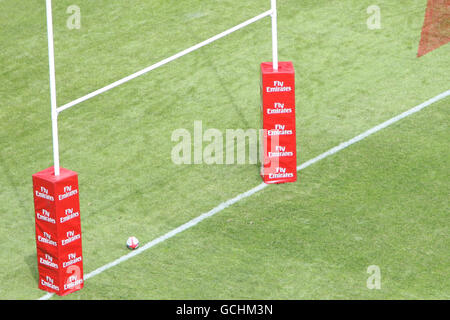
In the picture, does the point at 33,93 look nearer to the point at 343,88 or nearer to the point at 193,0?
the point at 193,0

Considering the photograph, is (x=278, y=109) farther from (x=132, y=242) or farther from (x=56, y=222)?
(x=56, y=222)

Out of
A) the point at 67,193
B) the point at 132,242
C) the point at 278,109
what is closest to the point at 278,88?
the point at 278,109

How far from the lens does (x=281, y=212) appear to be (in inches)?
496

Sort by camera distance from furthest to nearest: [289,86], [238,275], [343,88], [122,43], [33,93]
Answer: [122,43], [33,93], [343,88], [289,86], [238,275]

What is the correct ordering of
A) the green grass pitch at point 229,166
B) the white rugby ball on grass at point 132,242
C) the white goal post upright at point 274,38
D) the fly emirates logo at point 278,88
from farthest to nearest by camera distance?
the fly emirates logo at point 278,88 → the white goal post upright at point 274,38 → the white rugby ball on grass at point 132,242 → the green grass pitch at point 229,166

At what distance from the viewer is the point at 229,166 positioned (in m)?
13.9

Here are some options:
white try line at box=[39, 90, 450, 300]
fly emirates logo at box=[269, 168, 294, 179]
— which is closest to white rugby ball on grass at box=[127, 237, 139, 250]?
white try line at box=[39, 90, 450, 300]

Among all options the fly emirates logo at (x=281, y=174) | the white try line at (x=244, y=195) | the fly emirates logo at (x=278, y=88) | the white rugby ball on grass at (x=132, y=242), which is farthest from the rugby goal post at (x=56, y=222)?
the fly emirates logo at (x=281, y=174)

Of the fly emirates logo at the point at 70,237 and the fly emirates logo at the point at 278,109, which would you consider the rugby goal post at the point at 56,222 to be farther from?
the fly emirates logo at the point at 278,109

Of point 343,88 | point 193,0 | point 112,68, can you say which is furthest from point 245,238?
point 193,0

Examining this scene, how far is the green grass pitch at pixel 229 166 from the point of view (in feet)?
37.6

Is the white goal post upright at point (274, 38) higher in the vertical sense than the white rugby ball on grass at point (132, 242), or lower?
higher

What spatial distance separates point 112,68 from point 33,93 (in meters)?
1.42

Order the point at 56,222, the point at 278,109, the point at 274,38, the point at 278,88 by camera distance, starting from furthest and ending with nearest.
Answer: the point at 278,109 < the point at 278,88 < the point at 274,38 < the point at 56,222
